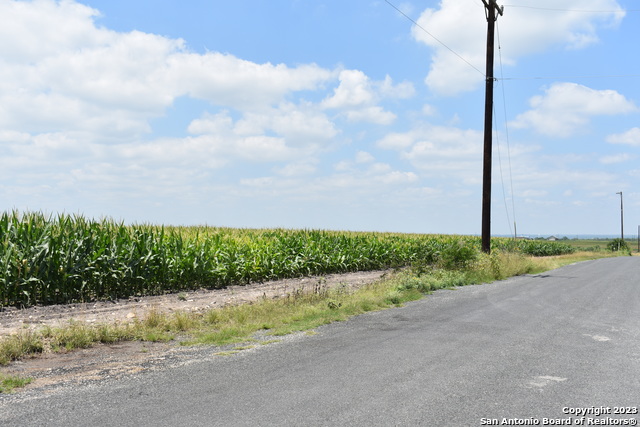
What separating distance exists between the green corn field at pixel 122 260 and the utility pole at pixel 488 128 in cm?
267

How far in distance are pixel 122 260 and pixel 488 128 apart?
16322mm

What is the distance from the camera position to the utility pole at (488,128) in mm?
21797

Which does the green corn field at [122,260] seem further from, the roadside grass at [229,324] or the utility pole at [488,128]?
the roadside grass at [229,324]

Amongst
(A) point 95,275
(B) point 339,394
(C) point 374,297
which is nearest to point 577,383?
(B) point 339,394

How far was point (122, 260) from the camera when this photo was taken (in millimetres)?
14188

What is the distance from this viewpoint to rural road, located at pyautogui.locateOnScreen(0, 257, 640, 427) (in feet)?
14.7

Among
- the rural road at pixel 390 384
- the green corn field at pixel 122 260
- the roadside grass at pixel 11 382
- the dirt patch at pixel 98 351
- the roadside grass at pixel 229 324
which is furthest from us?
the green corn field at pixel 122 260

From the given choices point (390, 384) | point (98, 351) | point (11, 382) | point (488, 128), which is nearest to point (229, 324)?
point (98, 351)

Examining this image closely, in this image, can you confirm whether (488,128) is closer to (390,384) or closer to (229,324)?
(229,324)

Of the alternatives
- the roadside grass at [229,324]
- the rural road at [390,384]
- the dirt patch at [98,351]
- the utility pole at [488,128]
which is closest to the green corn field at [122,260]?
the dirt patch at [98,351]

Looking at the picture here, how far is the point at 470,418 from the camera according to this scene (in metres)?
4.41

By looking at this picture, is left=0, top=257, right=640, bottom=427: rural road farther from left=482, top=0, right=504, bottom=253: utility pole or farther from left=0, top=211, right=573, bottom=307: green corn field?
left=482, top=0, right=504, bottom=253: utility pole

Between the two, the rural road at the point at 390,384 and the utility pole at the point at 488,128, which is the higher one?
the utility pole at the point at 488,128

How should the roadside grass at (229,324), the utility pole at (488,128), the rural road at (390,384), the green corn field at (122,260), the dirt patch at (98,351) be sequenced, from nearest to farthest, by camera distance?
the rural road at (390,384), the dirt patch at (98,351), the roadside grass at (229,324), the green corn field at (122,260), the utility pole at (488,128)
